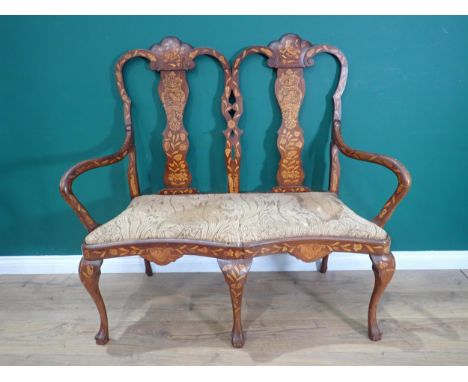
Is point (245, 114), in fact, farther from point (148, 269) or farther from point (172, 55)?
point (148, 269)

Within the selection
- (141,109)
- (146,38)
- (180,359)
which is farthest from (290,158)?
(180,359)

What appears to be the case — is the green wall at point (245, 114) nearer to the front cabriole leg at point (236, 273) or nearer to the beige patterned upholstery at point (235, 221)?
the beige patterned upholstery at point (235, 221)

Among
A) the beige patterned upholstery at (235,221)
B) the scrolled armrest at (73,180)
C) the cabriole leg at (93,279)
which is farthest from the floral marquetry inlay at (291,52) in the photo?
the cabriole leg at (93,279)

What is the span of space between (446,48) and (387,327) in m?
1.30

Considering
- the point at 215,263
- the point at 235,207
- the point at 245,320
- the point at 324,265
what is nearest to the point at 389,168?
the point at 235,207

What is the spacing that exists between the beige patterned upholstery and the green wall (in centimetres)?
33

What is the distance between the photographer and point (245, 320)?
1.51 meters

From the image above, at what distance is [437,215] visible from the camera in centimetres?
181

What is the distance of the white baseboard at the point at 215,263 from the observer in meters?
1.86

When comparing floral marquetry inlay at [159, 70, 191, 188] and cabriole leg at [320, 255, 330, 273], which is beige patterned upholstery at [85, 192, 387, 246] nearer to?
floral marquetry inlay at [159, 70, 191, 188]

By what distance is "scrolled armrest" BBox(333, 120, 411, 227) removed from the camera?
4.07 ft

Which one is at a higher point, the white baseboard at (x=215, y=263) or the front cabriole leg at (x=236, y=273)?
the front cabriole leg at (x=236, y=273)

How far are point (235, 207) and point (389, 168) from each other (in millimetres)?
620

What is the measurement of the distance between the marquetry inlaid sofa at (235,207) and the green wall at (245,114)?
3.4 inches
